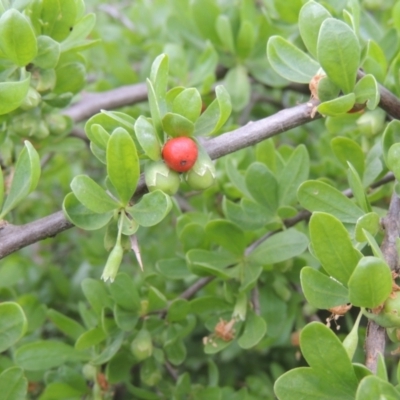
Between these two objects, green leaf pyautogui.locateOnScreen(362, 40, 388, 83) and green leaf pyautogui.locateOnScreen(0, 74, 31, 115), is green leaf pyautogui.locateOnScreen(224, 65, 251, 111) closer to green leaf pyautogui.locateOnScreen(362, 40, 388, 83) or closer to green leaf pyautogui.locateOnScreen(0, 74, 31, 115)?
green leaf pyautogui.locateOnScreen(362, 40, 388, 83)

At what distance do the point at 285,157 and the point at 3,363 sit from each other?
76 centimetres

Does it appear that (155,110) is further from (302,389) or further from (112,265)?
(302,389)

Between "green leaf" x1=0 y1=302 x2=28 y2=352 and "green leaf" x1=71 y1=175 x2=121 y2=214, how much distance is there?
0.56ft

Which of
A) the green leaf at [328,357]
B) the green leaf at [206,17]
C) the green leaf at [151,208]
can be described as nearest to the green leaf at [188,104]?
the green leaf at [151,208]

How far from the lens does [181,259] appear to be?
1.19 m

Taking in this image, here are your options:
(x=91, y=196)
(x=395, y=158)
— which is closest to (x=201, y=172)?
→ (x=91, y=196)

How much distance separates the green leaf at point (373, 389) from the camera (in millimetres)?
617

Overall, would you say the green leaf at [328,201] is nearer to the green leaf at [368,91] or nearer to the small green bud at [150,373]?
the green leaf at [368,91]

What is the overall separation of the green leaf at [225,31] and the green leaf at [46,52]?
0.53 metres

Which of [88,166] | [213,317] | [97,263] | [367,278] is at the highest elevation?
[367,278]

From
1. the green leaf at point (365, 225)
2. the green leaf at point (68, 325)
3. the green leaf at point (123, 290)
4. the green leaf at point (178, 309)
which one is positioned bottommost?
the green leaf at point (68, 325)

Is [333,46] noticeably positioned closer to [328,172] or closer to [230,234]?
[230,234]

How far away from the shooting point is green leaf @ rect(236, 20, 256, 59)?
142 centimetres

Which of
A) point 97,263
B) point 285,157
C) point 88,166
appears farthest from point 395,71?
point 88,166
